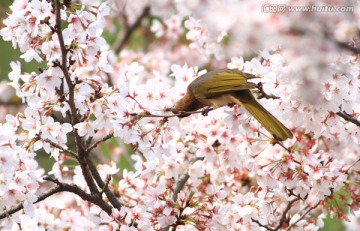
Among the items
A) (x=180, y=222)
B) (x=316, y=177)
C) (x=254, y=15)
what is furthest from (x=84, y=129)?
(x=254, y=15)

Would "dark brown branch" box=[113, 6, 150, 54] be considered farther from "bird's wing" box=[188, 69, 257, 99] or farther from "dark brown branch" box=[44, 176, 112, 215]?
"dark brown branch" box=[44, 176, 112, 215]

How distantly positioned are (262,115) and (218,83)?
17.0 inches

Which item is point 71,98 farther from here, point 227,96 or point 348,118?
point 348,118

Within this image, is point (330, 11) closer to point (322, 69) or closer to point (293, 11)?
point (293, 11)

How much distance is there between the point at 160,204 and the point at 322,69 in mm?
1926

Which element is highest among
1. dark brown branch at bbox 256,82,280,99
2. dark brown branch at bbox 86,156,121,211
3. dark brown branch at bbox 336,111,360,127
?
dark brown branch at bbox 86,156,121,211

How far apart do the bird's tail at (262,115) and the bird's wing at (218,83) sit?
7 centimetres

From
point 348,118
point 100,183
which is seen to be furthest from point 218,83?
point 100,183

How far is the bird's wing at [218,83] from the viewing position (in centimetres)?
334

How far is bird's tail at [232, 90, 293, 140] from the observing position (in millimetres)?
3096

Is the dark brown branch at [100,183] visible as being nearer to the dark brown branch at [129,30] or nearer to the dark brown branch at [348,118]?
the dark brown branch at [348,118]

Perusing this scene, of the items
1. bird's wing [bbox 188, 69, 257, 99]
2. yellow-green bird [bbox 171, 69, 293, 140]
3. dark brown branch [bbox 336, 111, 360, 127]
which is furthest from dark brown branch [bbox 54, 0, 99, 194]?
dark brown branch [bbox 336, 111, 360, 127]

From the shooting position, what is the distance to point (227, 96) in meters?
3.39

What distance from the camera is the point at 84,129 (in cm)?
314
